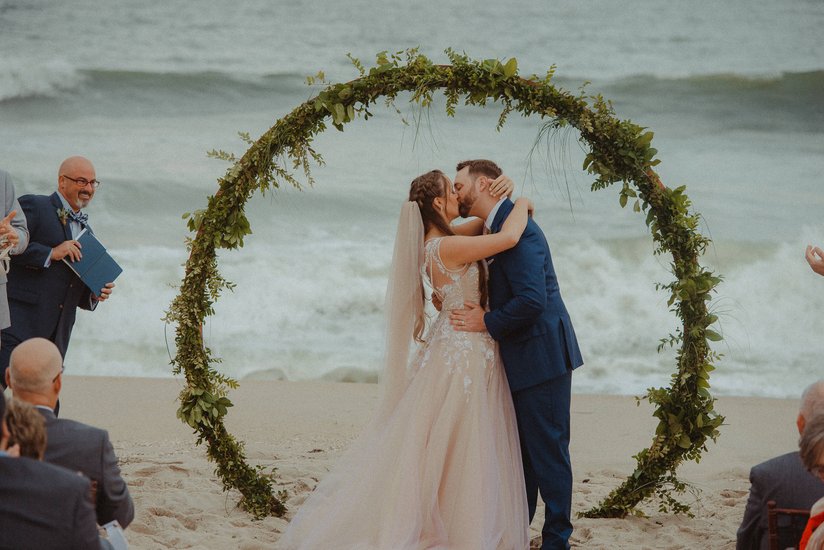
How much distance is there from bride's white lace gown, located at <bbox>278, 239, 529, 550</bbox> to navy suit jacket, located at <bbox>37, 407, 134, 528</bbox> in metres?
1.51

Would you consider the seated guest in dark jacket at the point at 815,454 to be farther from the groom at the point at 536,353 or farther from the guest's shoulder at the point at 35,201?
the guest's shoulder at the point at 35,201

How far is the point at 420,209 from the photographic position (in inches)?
192

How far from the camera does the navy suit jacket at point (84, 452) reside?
327 centimetres

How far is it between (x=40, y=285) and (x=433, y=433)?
2.51 m

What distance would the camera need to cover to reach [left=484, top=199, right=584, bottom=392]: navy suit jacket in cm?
459

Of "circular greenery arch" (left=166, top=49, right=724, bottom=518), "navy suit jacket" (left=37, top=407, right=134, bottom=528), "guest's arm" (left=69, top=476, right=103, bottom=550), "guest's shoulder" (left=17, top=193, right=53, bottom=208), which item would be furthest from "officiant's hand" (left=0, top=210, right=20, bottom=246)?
"guest's arm" (left=69, top=476, right=103, bottom=550)

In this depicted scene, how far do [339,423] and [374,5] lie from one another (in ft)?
38.6

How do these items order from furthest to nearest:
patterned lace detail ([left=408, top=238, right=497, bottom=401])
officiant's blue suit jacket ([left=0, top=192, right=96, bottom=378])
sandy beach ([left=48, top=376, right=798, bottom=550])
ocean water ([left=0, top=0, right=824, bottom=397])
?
ocean water ([left=0, top=0, right=824, bottom=397]), officiant's blue suit jacket ([left=0, top=192, right=96, bottom=378]), sandy beach ([left=48, top=376, right=798, bottom=550]), patterned lace detail ([left=408, top=238, right=497, bottom=401])

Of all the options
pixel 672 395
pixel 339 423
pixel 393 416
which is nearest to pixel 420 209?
pixel 393 416

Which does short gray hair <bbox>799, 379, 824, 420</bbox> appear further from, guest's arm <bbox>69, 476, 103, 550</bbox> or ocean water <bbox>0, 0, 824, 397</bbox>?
ocean water <bbox>0, 0, 824, 397</bbox>

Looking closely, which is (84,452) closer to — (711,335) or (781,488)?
(781,488)

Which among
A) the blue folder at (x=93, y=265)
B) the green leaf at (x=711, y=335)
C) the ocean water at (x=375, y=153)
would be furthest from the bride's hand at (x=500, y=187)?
the ocean water at (x=375, y=153)

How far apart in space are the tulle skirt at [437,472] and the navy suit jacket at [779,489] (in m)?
1.42

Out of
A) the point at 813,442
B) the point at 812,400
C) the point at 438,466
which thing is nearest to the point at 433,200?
the point at 438,466
